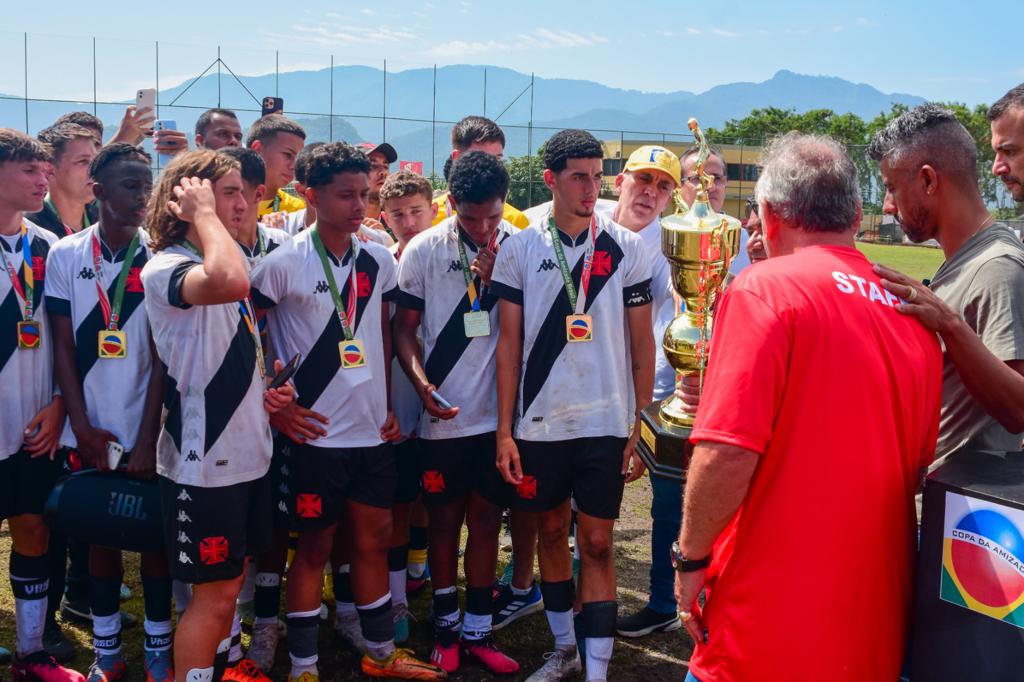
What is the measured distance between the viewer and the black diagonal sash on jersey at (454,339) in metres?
4.04

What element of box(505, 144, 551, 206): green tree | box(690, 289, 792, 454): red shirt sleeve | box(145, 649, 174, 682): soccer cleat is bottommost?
box(145, 649, 174, 682): soccer cleat

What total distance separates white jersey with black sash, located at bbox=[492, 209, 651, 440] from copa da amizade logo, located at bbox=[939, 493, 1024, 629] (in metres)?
1.81

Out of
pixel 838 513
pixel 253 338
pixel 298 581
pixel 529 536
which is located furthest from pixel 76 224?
pixel 838 513

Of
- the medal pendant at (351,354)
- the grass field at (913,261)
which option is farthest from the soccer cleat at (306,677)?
the grass field at (913,261)

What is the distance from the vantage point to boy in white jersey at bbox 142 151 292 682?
3.22m

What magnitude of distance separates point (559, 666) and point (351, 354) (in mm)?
1719

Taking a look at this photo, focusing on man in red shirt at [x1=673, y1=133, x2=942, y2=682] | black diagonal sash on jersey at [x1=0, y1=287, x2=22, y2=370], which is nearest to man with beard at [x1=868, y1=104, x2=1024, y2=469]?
man in red shirt at [x1=673, y1=133, x2=942, y2=682]

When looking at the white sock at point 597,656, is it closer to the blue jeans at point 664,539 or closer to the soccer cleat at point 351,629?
the blue jeans at point 664,539

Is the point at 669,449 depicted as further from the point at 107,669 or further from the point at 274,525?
the point at 107,669

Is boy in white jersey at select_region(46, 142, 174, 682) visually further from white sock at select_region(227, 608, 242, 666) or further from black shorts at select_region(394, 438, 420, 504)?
black shorts at select_region(394, 438, 420, 504)

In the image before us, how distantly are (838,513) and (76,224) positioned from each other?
14.8ft

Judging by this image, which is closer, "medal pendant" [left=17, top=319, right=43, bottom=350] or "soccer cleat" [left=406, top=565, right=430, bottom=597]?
"medal pendant" [left=17, top=319, right=43, bottom=350]

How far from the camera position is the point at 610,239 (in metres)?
3.89

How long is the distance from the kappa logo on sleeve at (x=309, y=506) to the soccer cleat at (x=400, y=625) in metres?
0.86
